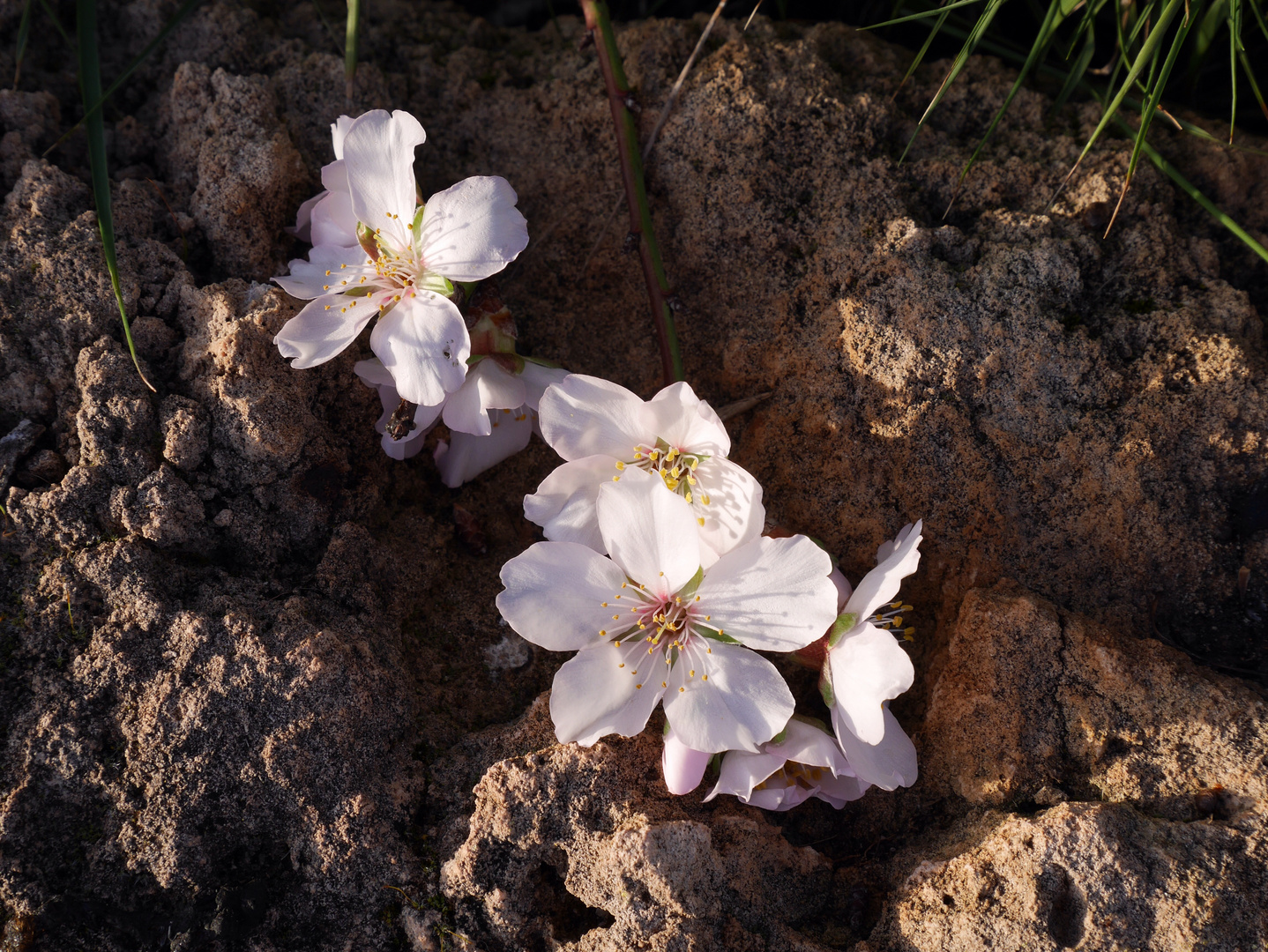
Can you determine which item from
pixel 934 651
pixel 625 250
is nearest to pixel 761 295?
pixel 625 250

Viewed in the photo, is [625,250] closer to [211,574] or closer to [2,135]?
[211,574]

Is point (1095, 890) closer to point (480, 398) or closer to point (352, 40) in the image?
point (480, 398)

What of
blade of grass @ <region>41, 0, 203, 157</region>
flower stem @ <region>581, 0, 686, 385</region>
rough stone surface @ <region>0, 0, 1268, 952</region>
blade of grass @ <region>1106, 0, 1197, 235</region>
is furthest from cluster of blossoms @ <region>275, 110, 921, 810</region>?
blade of grass @ <region>1106, 0, 1197, 235</region>

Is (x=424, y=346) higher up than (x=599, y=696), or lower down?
higher up

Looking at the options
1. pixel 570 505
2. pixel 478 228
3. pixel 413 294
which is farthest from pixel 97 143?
pixel 570 505

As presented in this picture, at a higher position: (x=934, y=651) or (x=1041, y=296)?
(x=1041, y=296)

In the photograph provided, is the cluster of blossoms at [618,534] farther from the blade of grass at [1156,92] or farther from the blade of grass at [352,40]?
the blade of grass at [1156,92]
